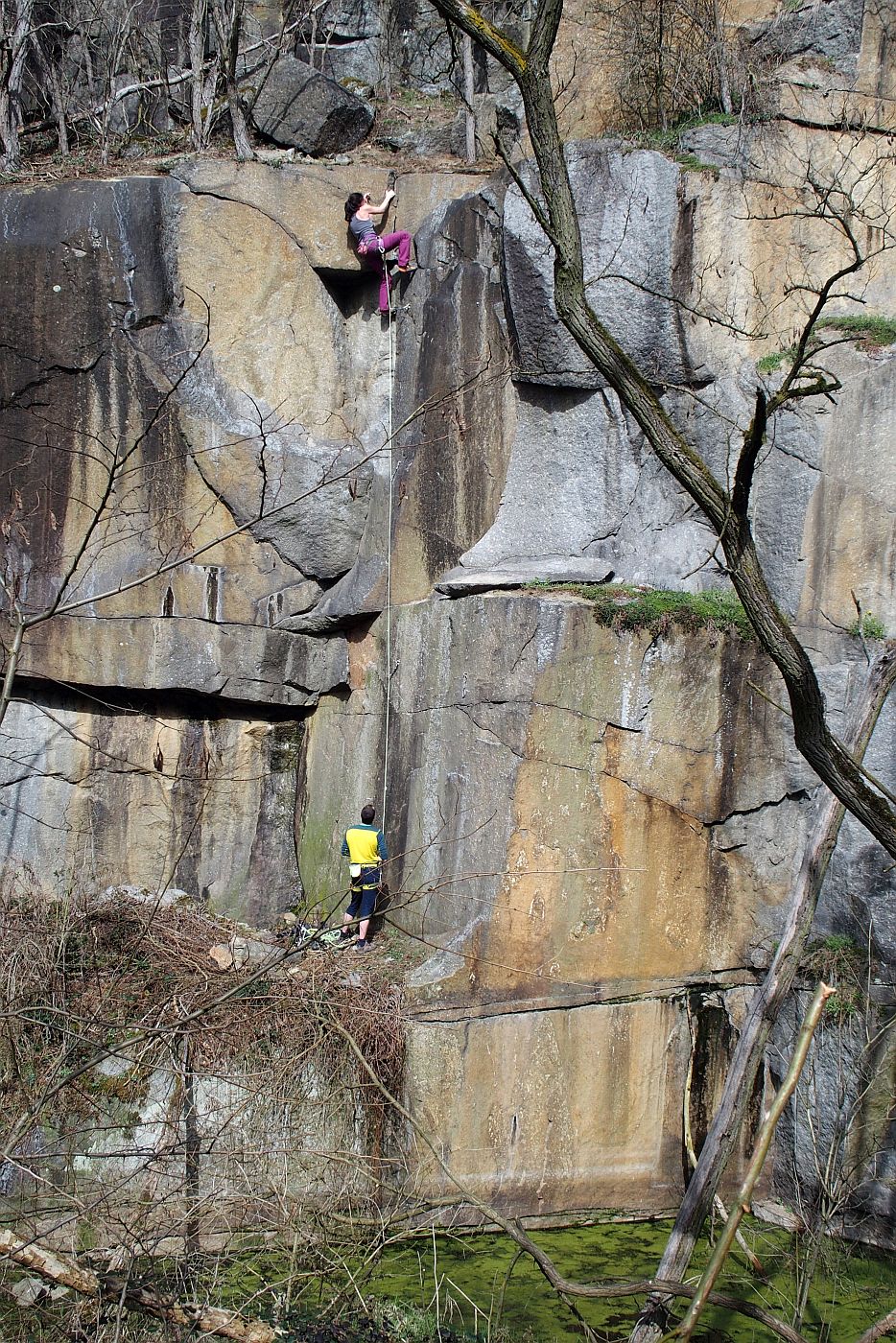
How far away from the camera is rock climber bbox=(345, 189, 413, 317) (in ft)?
28.8

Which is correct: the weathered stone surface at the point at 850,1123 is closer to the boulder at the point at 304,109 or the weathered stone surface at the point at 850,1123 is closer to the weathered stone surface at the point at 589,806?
the weathered stone surface at the point at 589,806

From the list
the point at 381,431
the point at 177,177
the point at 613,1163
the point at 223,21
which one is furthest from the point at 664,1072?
the point at 223,21

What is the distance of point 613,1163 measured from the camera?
7.32 meters

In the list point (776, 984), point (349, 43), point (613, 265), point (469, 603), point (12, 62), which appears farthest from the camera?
point (349, 43)

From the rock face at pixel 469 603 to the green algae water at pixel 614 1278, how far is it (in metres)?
0.28

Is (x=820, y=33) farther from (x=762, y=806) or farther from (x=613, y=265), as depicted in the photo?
(x=762, y=806)

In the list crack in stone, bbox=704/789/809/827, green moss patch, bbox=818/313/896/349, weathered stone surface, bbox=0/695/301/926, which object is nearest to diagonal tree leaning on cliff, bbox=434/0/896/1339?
crack in stone, bbox=704/789/809/827

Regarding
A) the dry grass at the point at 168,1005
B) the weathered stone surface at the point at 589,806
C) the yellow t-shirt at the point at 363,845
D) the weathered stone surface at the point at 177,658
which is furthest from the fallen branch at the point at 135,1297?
the weathered stone surface at the point at 177,658

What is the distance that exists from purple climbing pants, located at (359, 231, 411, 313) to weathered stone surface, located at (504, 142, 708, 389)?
102 cm

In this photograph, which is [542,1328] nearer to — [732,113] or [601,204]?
[601,204]

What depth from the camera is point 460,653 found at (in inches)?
305

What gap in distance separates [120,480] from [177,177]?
209 cm

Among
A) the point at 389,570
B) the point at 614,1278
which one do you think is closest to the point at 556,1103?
the point at 614,1278

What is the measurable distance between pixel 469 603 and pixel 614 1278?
3674 millimetres
